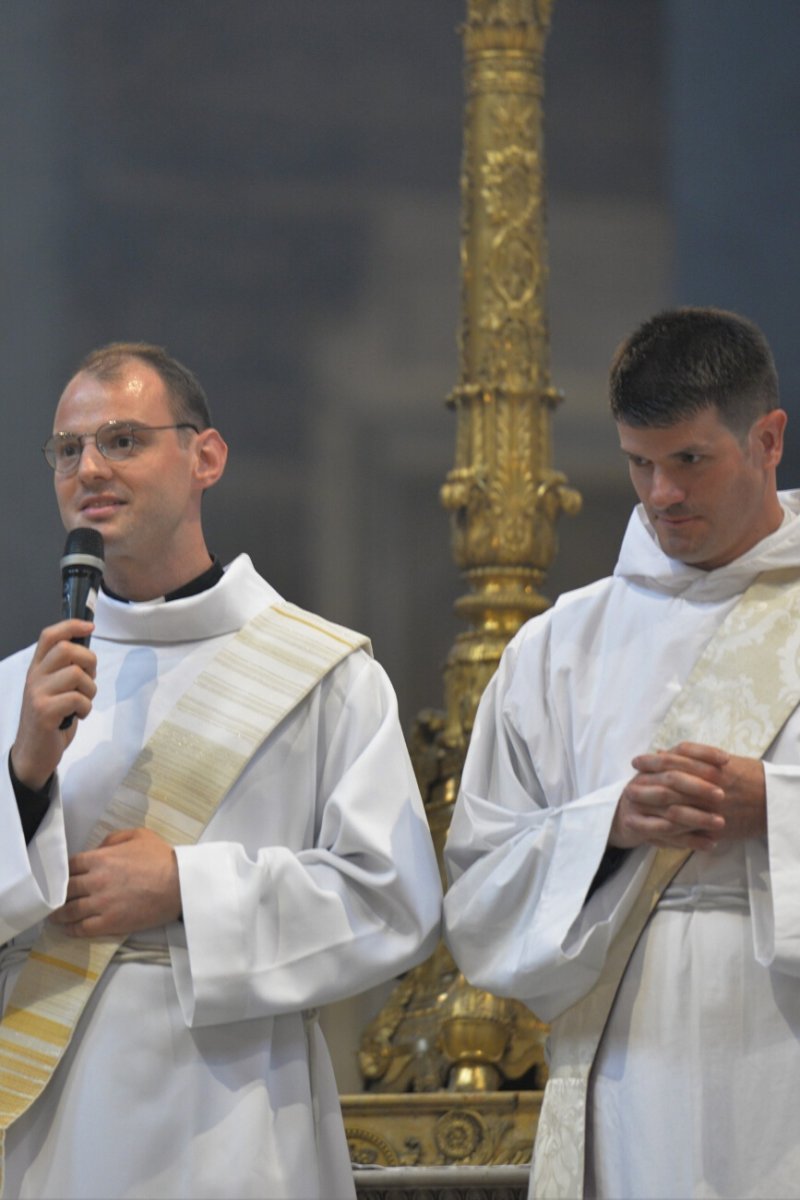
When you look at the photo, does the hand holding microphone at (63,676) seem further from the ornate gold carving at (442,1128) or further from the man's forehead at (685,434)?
the ornate gold carving at (442,1128)

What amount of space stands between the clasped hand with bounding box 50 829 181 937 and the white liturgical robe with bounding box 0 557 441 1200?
3 cm

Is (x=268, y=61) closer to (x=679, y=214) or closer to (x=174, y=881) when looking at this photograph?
(x=679, y=214)

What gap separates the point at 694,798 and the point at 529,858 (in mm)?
346

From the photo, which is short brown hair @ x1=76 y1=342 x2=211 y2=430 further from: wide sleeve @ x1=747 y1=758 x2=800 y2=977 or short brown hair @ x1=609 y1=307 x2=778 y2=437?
wide sleeve @ x1=747 y1=758 x2=800 y2=977

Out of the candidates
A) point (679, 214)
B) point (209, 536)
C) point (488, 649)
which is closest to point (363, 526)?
point (209, 536)

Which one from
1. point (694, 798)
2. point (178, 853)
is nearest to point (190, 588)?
point (178, 853)

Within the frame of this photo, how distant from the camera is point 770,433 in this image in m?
3.65

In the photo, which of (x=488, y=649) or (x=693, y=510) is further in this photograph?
(x=488, y=649)

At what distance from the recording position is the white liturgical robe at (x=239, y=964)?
3.44m

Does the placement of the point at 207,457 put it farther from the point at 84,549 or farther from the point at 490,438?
the point at 490,438

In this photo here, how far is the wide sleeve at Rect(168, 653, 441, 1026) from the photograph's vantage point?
3.47 meters

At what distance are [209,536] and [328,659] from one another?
3.03 meters

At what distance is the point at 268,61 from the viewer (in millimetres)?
7039

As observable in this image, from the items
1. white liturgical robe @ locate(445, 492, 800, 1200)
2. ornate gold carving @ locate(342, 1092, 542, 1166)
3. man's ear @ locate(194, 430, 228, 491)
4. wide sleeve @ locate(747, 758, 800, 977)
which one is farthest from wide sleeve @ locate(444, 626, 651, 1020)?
ornate gold carving @ locate(342, 1092, 542, 1166)
